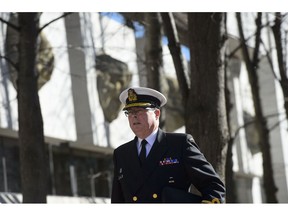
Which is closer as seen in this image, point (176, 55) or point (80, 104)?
point (176, 55)

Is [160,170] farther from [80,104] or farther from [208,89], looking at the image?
[80,104]

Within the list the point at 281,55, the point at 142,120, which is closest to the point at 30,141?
the point at 142,120

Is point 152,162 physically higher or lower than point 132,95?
lower

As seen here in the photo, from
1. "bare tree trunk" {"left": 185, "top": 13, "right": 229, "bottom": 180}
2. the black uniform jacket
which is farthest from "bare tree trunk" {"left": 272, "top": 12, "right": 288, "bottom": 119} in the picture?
the black uniform jacket

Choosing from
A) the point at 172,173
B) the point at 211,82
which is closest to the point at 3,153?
the point at 211,82

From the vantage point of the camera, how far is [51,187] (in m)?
20.5

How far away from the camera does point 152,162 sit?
4.78 meters

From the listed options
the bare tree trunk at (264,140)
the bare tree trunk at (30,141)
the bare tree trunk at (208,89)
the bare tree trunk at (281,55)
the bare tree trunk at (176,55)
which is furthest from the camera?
the bare tree trunk at (264,140)

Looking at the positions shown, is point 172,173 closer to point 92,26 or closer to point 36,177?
point 36,177

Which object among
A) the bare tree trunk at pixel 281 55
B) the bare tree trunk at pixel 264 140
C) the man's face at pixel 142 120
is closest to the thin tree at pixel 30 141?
the bare tree trunk at pixel 281 55

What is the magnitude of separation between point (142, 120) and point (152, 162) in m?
0.31

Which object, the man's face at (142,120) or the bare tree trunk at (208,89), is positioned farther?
the bare tree trunk at (208,89)

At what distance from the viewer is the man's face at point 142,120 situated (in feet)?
15.2

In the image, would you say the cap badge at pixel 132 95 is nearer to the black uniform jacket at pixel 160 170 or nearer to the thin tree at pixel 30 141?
the black uniform jacket at pixel 160 170
